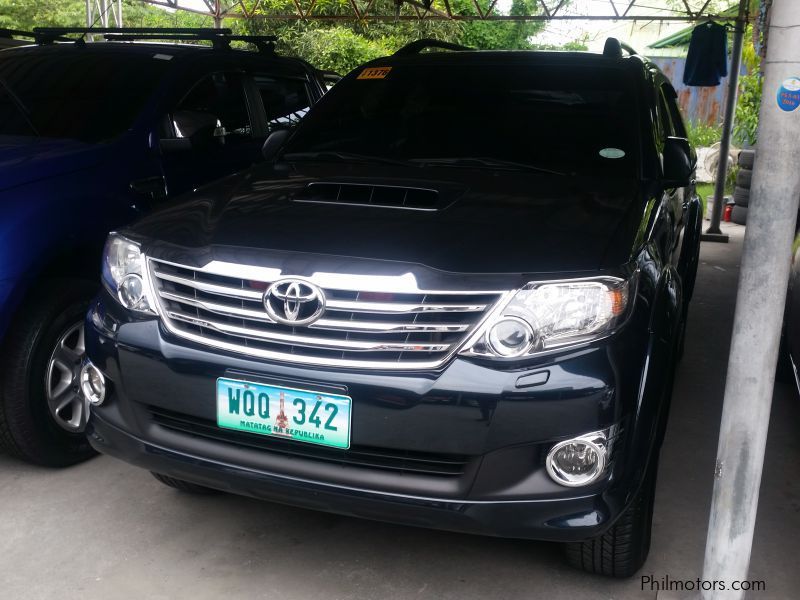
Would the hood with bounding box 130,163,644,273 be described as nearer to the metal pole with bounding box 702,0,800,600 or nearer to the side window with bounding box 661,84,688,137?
the metal pole with bounding box 702,0,800,600

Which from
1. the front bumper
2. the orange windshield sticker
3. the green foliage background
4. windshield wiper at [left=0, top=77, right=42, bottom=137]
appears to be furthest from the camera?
the green foliage background

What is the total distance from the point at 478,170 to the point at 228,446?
1.41 meters

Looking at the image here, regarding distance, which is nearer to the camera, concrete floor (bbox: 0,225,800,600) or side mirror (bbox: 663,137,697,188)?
concrete floor (bbox: 0,225,800,600)

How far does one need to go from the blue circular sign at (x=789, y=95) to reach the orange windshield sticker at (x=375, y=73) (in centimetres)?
199

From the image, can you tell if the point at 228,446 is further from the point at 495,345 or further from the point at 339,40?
the point at 339,40

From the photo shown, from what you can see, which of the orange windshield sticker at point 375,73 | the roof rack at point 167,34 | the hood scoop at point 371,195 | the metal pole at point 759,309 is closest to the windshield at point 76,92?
the roof rack at point 167,34

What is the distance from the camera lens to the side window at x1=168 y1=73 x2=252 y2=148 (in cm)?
401

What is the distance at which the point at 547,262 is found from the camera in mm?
2232

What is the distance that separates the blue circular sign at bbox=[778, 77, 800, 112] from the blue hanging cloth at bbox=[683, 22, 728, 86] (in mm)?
8869

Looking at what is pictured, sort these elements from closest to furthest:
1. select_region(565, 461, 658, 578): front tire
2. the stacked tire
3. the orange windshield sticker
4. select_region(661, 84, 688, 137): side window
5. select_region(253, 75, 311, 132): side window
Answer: select_region(565, 461, 658, 578): front tire < the orange windshield sticker < select_region(661, 84, 688, 137): side window < select_region(253, 75, 311, 132): side window < the stacked tire

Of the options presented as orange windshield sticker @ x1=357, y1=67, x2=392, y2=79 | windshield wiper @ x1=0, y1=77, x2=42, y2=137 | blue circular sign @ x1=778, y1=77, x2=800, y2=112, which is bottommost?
windshield wiper @ x1=0, y1=77, x2=42, y2=137

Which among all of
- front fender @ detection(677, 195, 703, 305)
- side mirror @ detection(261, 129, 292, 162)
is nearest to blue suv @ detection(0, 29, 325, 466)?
side mirror @ detection(261, 129, 292, 162)

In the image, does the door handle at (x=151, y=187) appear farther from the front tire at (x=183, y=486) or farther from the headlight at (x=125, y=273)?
the front tire at (x=183, y=486)

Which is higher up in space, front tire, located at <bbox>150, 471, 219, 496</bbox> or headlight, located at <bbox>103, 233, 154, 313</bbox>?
headlight, located at <bbox>103, 233, 154, 313</bbox>
